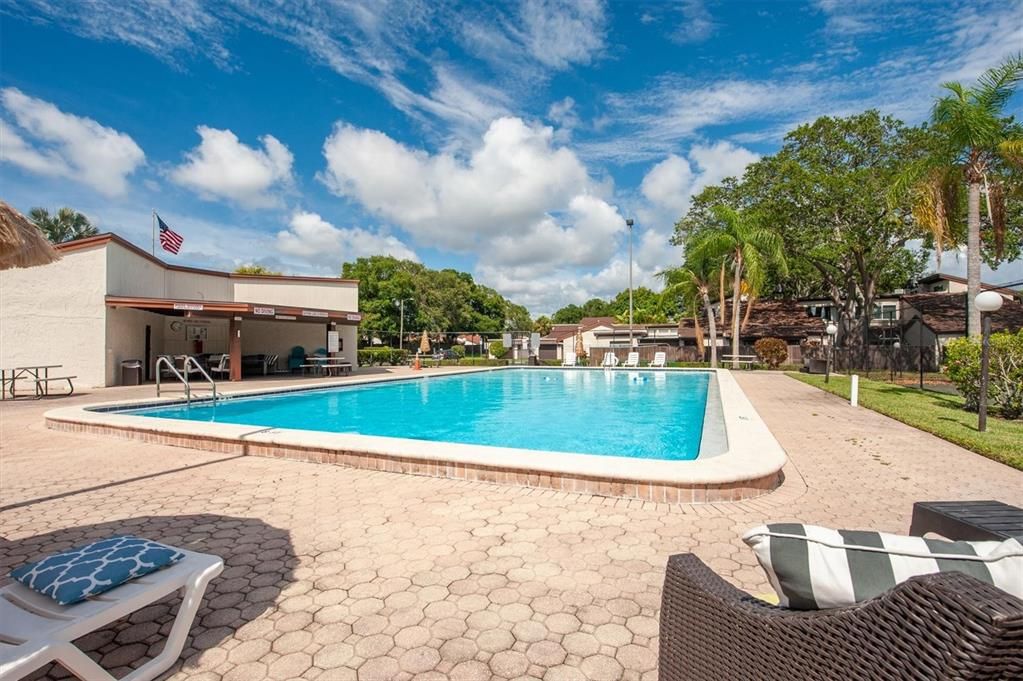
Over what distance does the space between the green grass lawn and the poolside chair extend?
1855 centimetres

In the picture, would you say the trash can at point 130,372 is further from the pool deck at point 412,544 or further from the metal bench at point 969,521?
the metal bench at point 969,521

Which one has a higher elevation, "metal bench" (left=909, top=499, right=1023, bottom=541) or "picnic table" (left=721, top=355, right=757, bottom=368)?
"picnic table" (left=721, top=355, right=757, bottom=368)

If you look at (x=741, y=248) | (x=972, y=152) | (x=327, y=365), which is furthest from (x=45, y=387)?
(x=741, y=248)

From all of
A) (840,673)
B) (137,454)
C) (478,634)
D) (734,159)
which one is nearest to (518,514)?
(478,634)

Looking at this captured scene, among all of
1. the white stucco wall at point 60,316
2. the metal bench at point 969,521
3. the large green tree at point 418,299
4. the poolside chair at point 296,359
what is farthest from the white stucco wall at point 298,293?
the metal bench at point 969,521

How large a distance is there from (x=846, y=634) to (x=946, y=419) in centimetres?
986

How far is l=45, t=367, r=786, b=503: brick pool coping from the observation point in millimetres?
4117

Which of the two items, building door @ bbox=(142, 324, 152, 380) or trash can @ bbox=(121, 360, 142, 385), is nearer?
trash can @ bbox=(121, 360, 142, 385)

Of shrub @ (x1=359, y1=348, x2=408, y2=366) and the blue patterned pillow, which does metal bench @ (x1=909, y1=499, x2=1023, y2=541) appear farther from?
shrub @ (x1=359, y1=348, x2=408, y2=366)

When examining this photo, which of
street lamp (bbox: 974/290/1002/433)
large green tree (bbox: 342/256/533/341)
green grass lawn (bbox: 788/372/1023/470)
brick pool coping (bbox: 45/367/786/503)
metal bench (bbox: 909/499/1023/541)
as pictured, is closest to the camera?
metal bench (bbox: 909/499/1023/541)

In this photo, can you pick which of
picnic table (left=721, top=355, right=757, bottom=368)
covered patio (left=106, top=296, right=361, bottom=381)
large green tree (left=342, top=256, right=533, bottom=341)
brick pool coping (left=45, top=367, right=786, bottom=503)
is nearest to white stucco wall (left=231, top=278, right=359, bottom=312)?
covered patio (left=106, top=296, right=361, bottom=381)

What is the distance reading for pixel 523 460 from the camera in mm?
4668

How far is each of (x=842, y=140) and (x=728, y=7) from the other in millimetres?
15336

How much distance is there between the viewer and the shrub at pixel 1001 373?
8.31 metres
